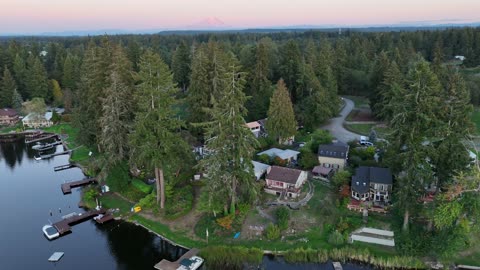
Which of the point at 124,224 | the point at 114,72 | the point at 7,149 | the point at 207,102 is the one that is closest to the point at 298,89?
the point at 207,102

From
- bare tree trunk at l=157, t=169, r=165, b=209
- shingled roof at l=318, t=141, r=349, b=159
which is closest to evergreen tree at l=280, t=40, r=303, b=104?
shingled roof at l=318, t=141, r=349, b=159

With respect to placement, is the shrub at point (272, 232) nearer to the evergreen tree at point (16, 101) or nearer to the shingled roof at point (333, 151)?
the shingled roof at point (333, 151)

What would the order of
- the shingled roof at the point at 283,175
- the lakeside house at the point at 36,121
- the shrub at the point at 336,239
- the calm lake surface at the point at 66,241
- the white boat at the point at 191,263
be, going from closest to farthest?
the white boat at the point at 191,263 < the calm lake surface at the point at 66,241 < the shrub at the point at 336,239 < the shingled roof at the point at 283,175 < the lakeside house at the point at 36,121

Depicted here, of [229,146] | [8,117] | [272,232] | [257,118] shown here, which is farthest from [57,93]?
[272,232]

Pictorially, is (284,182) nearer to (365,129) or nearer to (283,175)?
(283,175)

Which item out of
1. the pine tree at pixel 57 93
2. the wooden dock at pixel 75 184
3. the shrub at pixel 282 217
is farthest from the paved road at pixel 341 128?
the pine tree at pixel 57 93

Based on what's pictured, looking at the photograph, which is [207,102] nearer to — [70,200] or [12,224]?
[70,200]
